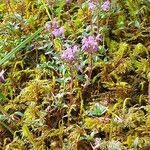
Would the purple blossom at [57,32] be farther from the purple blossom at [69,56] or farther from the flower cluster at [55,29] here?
the purple blossom at [69,56]

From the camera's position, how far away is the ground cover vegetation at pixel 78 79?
5.06ft

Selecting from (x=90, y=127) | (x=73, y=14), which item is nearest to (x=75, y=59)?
(x=90, y=127)

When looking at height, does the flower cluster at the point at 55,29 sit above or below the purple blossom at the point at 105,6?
below

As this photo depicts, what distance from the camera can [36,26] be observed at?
6.83 feet

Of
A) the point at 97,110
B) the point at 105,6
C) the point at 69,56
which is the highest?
the point at 105,6

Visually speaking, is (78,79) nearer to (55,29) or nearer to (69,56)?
(69,56)

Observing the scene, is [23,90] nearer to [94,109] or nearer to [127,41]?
[94,109]

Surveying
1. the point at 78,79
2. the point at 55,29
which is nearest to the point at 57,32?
the point at 55,29

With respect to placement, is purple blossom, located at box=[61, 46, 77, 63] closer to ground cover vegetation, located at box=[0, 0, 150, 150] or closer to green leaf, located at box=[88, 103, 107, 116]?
ground cover vegetation, located at box=[0, 0, 150, 150]

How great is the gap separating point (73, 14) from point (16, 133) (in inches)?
28.2

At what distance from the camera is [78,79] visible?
173cm

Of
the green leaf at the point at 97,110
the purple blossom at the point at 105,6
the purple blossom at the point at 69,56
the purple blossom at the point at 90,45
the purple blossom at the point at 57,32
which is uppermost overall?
the purple blossom at the point at 105,6

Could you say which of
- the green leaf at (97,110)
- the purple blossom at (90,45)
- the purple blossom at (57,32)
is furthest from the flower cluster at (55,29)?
the green leaf at (97,110)

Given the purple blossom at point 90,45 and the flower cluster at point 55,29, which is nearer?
the purple blossom at point 90,45
